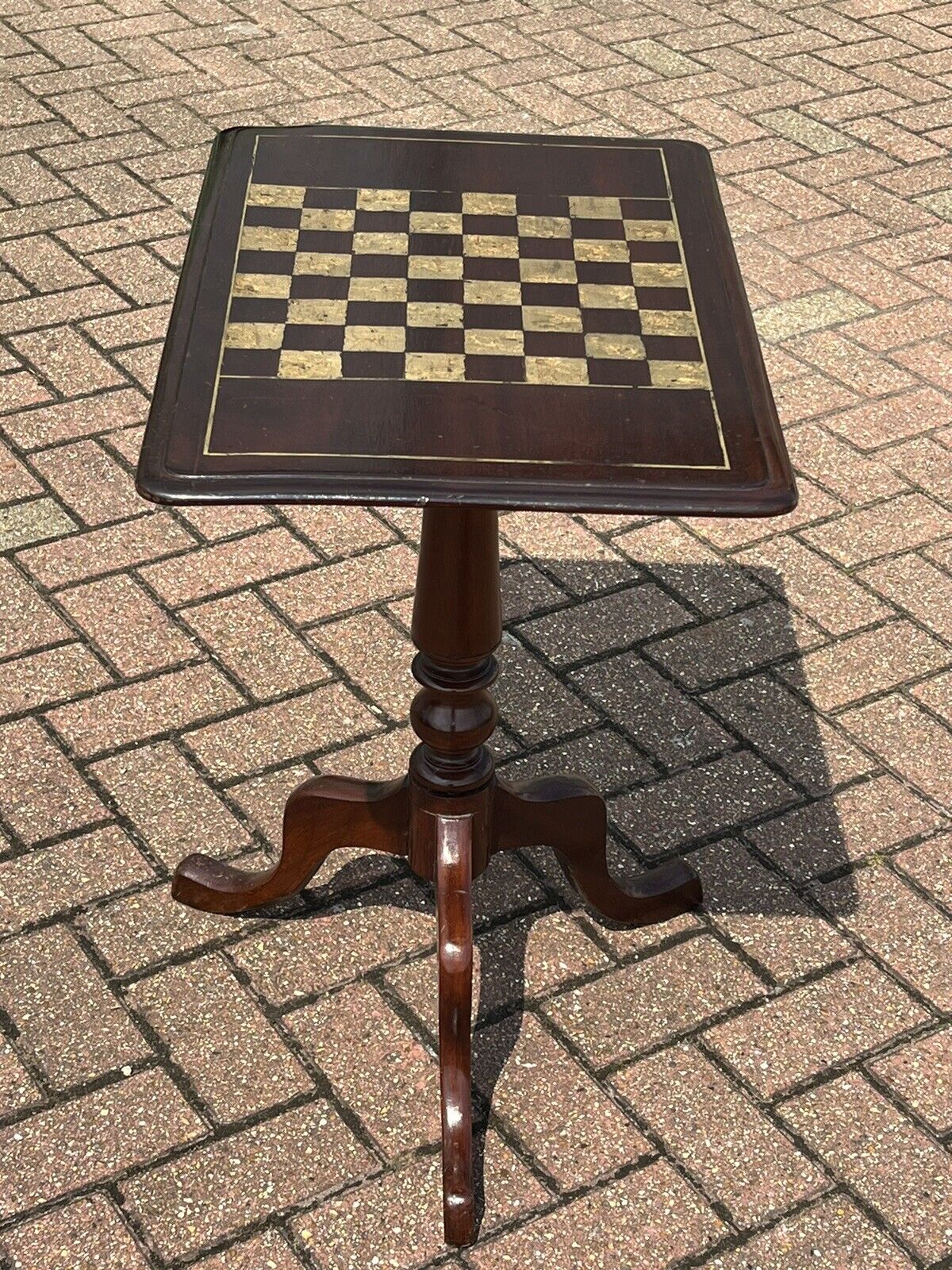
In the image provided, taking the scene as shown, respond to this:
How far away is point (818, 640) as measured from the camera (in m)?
3.59

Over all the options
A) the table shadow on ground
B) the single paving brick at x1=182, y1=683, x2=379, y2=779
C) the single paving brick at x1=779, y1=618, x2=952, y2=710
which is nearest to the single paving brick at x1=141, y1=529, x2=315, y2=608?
the single paving brick at x1=182, y1=683, x2=379, y2=779

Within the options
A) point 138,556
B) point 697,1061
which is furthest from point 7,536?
point 697,1061

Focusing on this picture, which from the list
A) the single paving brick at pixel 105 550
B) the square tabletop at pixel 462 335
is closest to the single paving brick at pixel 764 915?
the square tabletop at pixel 462 335

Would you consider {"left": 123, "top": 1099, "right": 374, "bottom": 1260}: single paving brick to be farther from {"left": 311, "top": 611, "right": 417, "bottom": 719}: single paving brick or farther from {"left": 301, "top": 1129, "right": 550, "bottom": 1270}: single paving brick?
{"left": 311, "top": 611, "right": 417, "bottom": 719}: single paving brick

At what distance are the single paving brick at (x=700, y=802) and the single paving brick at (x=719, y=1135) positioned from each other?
0.50 metres

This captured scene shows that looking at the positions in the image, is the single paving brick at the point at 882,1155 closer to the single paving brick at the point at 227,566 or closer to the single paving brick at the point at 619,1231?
the single paving brick at the point at 619,1231

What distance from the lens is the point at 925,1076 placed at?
2.72 meters

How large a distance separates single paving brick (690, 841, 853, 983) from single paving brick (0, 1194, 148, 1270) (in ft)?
3.73

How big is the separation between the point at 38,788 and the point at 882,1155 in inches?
63.5

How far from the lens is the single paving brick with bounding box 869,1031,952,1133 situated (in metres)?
2.67

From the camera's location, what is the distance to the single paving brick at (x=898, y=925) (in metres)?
2.89

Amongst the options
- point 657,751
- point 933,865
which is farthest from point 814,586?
point 933,865

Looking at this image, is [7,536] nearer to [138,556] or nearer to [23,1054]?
[138,556]

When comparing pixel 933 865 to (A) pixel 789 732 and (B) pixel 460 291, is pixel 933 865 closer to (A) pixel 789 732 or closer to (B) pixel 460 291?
(A) pixel 789 732
